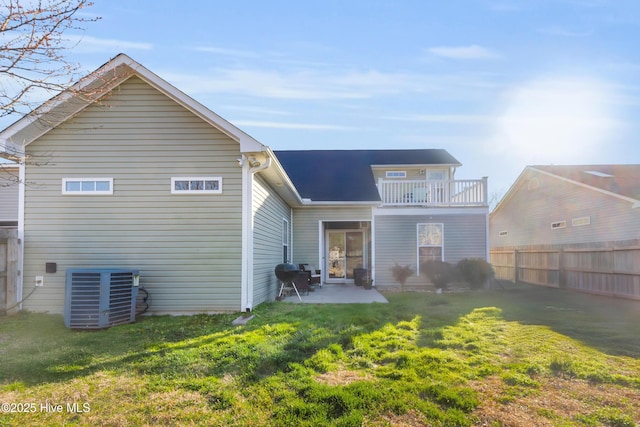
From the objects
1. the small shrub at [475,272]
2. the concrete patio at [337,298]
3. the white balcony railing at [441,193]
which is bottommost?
the concrete patio at [337,298]

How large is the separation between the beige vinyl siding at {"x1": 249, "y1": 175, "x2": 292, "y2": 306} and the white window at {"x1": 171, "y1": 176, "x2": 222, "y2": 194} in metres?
0.77

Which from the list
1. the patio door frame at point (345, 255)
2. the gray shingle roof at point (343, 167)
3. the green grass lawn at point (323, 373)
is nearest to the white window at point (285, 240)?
the gray shingle roof at point (343, 167)

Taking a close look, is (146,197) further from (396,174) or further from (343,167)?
(396,174)

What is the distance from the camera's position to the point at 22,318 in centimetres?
638

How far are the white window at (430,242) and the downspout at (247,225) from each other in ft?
23.9

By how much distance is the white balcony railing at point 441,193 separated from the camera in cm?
1239

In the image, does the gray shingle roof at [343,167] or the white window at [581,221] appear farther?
the white window at [581,221]

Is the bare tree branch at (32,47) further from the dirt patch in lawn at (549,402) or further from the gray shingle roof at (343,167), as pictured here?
→ the gray shingle roof at (343,167)

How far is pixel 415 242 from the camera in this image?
12422 mm

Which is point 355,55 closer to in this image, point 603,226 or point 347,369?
point 347,369

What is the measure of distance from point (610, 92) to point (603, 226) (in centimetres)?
618

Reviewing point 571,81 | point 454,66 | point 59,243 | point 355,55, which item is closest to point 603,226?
point 571,81

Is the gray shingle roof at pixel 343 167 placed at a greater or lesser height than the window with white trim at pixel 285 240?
greater

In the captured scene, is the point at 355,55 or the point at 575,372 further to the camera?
the point at 355,55
